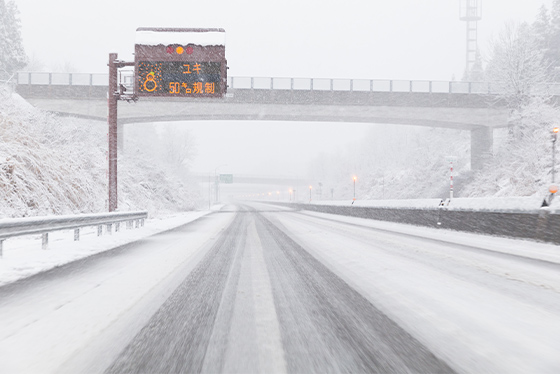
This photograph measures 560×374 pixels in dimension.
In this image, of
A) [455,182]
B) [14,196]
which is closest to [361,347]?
[14,196]

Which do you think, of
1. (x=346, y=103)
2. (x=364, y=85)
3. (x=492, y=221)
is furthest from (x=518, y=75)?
(x=492, y=221)

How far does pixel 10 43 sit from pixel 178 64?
50.3m

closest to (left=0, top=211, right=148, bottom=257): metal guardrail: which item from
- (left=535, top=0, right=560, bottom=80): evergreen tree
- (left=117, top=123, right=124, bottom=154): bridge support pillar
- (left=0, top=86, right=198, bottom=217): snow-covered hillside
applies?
(left=0, top=86, right=198, bottom=217): snow-covered hillside

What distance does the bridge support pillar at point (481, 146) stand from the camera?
122 ft

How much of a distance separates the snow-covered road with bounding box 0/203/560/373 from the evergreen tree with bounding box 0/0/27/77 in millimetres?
55987

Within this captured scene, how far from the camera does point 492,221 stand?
11.4m

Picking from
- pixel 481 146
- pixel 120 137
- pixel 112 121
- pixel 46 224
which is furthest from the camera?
pixel 481 146

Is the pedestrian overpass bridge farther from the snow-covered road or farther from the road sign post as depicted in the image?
the snow-covered road

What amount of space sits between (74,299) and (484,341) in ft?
12.8

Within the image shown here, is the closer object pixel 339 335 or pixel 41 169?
pixel 339 335

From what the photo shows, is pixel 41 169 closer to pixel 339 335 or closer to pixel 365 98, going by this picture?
pixel 339 335

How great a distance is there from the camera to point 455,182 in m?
40.0

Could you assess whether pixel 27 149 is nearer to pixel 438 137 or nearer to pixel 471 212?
pixel 471 212

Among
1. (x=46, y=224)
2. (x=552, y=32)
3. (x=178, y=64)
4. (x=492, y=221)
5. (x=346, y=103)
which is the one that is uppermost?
(x=552, y=32)
